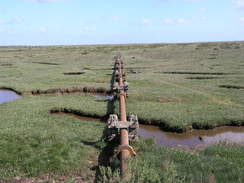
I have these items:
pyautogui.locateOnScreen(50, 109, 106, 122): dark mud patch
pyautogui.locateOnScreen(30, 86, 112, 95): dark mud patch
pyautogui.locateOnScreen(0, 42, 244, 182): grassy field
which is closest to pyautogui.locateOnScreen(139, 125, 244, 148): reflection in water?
pyautogui.locateOnScreen(0, 42, 244, 182): grassy field

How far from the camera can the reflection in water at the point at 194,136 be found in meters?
13.2

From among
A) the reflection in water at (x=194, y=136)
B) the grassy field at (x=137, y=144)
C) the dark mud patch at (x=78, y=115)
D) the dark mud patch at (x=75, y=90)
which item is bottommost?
the reflection in water at (x=194, y=136)

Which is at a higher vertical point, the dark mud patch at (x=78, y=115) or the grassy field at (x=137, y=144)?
the grassy field at (x=137, y=144)

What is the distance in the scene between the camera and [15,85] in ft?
86.9

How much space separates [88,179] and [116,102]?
9888 mm

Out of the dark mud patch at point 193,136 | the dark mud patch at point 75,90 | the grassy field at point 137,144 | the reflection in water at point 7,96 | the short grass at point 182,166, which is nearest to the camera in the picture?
the short grass at point 182,166

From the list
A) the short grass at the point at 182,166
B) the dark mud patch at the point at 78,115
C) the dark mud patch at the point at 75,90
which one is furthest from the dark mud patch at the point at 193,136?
the dark mud patch at the point at 75,90

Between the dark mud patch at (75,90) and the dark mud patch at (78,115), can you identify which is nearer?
the dark mud patch at (78,115)

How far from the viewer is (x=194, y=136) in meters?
14.0

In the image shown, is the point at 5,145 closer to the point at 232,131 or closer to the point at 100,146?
the point at 100,146

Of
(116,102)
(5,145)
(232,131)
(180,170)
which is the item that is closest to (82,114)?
(116,102)

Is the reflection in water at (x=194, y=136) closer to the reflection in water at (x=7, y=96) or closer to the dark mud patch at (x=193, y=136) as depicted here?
the dark mud patch at (x=193, y=136)

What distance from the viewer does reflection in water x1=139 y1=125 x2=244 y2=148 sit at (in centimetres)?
1320

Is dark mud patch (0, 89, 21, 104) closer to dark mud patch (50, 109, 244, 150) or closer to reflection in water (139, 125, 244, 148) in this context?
dark mud patch (50, 109, 244, 150)
